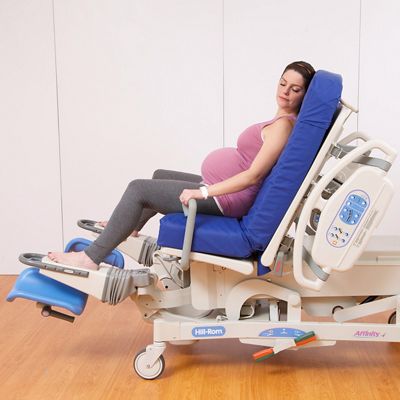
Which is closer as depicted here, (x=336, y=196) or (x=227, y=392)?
(x=336, y=196)

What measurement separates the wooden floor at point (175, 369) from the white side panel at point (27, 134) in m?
1.00

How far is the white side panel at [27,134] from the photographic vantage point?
11.8 feet

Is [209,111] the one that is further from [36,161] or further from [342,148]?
[342,148]

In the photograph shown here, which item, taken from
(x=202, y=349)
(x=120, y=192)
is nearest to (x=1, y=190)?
(x=120, y=192)

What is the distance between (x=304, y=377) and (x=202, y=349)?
468 mm

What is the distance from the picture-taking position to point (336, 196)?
1.99 meters

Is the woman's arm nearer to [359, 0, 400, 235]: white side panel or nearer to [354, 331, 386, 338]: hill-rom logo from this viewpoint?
[354, 331, 386, 338]: hill-rom logo

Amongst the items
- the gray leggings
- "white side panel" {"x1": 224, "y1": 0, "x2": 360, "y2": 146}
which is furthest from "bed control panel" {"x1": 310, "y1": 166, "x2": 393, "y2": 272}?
"white side panel" {"x1": 224, "y1": 0, "x2": 360, "y2": 146}

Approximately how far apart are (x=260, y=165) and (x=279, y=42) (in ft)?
4.99

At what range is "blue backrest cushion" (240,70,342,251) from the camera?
2.01 m

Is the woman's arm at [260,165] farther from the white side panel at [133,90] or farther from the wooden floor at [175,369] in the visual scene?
the white side panel at [133,90]

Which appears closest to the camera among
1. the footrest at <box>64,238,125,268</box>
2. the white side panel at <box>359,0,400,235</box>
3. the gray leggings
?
the gray leggings

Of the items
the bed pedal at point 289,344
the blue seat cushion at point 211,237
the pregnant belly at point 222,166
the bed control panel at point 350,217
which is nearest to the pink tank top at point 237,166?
the pregnant belly at point 222,166

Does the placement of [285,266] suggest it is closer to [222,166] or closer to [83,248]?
[222,166]
